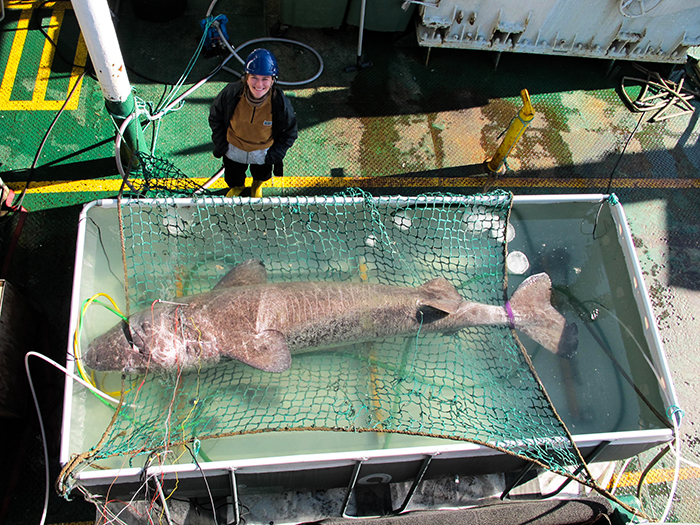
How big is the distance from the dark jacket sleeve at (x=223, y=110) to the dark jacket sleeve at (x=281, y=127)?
392 mm

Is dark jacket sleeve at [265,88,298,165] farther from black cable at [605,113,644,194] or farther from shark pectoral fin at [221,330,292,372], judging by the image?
black cable at [605,113,644,194]

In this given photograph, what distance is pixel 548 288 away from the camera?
4.95 m

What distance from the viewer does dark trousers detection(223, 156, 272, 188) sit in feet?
17.1

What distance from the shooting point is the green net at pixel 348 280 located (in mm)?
4219

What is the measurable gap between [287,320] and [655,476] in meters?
4.35

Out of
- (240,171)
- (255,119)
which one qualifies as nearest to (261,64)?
(255,119)

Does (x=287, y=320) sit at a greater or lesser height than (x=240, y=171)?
lesser

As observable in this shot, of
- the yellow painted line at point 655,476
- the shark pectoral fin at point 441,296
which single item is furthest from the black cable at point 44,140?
the yellow painted line at point 655,476

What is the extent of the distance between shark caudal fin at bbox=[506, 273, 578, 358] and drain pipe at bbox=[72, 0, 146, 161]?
4537 millimetres

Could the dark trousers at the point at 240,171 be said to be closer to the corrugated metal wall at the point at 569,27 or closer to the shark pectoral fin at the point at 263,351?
the shark pectoral fin at the point at 263,351

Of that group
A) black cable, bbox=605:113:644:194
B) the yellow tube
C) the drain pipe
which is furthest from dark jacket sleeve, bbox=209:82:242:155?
black cable, bbox=605:113:644:194

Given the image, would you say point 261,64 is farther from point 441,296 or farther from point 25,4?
point 25,4

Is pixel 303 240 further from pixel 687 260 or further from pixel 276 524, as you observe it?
pixel 687 260

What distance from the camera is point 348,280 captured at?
489cm
